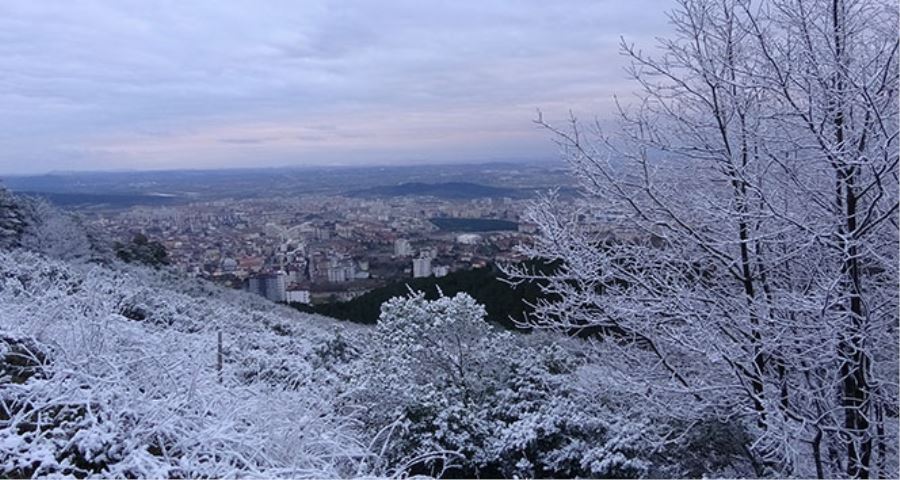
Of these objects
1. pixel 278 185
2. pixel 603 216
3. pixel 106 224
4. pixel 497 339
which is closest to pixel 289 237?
pixel 106 224

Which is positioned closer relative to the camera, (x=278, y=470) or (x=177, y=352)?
(x=278, y=470)

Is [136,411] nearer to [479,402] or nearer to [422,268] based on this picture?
[479,402]

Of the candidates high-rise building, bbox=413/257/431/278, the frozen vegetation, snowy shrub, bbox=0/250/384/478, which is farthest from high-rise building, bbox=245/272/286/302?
snowy shrub, bbox=0/250/384/478

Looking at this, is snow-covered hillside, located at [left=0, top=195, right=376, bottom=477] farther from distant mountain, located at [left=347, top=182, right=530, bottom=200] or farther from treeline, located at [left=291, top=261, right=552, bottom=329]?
treeline, located at [left=291, top=261, right=552, bottom=329]

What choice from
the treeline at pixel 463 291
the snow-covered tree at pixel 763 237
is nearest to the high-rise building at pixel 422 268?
the treeline at pixel 463 291

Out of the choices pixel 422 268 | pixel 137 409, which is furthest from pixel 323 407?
pixel 422 268

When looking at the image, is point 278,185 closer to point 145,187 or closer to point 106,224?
point 145,187

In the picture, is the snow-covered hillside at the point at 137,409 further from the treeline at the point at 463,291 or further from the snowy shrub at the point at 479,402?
the treeline at the point at 463,291

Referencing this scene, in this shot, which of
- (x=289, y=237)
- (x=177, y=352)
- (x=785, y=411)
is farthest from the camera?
(x=289, y=237)

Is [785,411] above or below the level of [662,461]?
above
